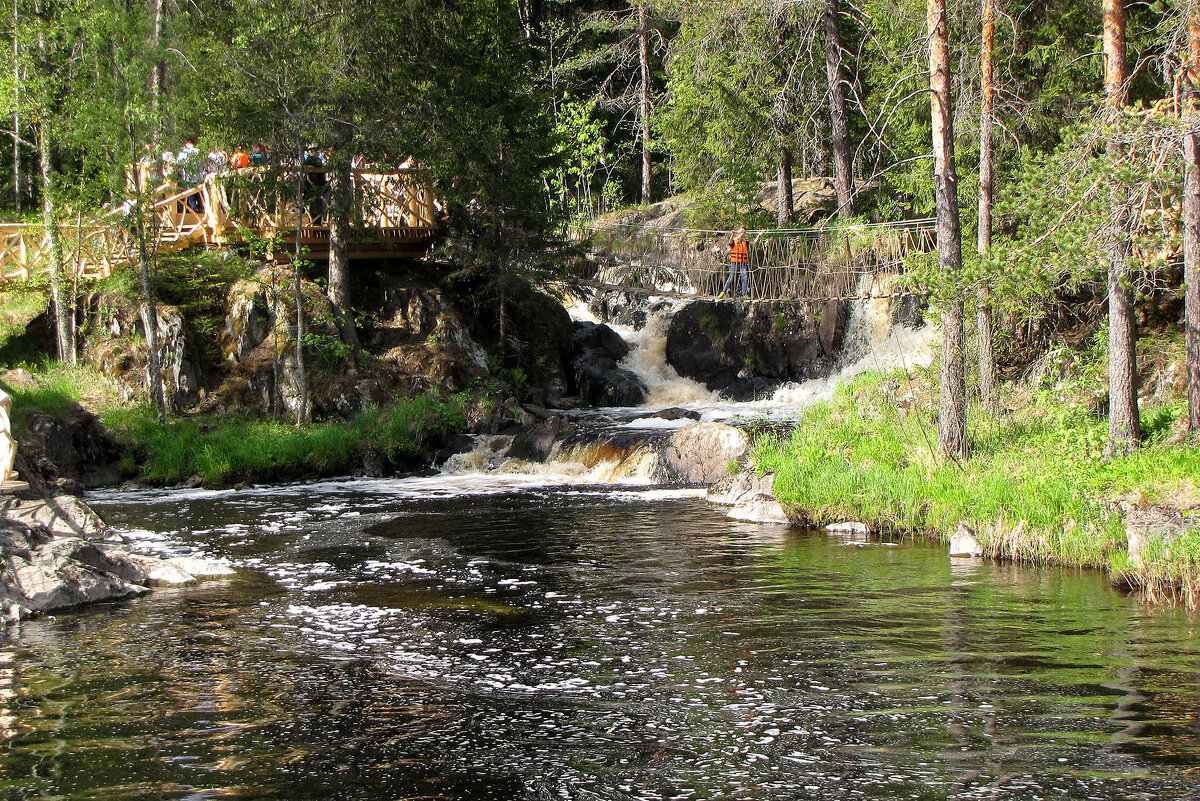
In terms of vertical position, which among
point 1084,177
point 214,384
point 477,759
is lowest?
point 477,759

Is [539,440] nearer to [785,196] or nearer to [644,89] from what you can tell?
[785,196]

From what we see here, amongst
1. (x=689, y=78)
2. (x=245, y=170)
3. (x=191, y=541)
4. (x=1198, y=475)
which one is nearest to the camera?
(x=1198, y=475)

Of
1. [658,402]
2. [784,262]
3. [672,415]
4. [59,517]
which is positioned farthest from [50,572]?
[658,402]

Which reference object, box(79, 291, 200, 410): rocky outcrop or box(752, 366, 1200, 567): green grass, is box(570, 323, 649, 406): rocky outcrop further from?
box(79, 291, 200, 410): rocky outcrop

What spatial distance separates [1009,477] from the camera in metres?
11.3

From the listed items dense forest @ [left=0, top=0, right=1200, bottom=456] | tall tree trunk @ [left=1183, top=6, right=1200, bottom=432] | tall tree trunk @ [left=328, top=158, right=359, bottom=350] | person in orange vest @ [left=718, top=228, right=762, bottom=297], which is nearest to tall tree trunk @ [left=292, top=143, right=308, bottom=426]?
dense forest @ [left=0, top=0, right=1200, bottom=456]

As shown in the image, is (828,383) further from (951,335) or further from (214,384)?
(214,384)

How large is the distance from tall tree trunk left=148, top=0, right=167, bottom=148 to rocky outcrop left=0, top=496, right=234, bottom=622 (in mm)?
10113

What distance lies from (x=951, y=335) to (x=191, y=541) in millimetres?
9691

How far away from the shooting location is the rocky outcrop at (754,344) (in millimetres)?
23953

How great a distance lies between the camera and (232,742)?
19.5ft

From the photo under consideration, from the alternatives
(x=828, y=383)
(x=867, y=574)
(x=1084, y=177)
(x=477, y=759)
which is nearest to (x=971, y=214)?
(x=828, y=383)

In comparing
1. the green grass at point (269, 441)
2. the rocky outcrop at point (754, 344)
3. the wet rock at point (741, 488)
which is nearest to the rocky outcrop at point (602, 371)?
the rocky outcrop at point (754, 344)

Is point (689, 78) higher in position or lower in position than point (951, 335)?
higher
